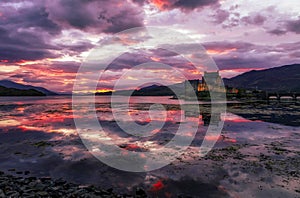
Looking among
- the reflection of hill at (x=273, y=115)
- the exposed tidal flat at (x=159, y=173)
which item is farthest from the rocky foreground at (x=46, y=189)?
the reflection of hill at (x=273, y=115)

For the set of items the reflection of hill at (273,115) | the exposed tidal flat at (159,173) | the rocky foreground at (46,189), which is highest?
the rocky foreground at (46,189)

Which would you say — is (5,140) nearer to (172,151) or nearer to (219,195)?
(172,151)

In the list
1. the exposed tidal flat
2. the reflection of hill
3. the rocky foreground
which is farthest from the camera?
the reflection of hill

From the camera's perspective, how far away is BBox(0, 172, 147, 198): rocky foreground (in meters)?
11.1

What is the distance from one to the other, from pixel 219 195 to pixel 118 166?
319 inches

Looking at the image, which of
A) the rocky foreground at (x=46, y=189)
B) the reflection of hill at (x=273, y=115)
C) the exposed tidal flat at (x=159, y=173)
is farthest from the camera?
the reflection of hill at (x=273, y=115)

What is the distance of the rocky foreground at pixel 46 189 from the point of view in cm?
1115

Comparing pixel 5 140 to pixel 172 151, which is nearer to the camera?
pixel 172 151

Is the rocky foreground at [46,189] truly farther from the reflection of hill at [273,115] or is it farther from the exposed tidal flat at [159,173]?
the reflection of hill at [273,115]

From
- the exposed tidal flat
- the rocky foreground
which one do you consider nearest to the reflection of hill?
the exposed tidal flat

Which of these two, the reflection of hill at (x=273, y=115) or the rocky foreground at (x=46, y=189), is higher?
the rocky foreground at (x=46, y=189)

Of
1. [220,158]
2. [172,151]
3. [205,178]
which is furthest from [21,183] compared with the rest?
[220,158]

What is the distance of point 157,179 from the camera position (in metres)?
13.7

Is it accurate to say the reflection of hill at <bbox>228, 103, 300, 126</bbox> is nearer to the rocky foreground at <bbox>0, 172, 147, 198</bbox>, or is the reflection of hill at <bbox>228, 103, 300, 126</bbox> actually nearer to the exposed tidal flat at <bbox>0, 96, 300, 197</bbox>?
the exposed tidal flat at <bbox>0, 96, 300, 197</bbox>
